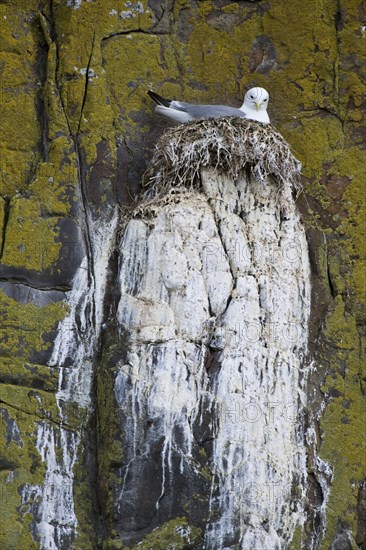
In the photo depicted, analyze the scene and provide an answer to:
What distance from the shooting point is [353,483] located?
26.0 feet

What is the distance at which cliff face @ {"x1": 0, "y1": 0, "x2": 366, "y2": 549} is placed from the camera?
7.56 metres

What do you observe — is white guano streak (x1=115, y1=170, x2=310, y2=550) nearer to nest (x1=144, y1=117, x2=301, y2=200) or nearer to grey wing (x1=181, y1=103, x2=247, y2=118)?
nest (x1=144, y1=117, x2=301, y2=200)

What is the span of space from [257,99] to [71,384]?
2553mm

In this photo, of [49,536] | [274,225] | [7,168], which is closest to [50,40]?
[7,168]

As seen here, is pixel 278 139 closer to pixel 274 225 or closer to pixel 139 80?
pixel 274 225

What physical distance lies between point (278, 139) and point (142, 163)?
1050mm

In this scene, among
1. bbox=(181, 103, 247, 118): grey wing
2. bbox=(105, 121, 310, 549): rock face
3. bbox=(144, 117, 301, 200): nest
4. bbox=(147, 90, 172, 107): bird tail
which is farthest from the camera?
bbox=(147, 90, 172, 107): bird tail

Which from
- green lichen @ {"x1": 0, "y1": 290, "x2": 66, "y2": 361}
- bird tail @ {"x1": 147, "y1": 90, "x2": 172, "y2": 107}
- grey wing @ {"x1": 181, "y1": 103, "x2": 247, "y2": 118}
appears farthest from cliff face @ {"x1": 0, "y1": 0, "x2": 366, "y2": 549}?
grey wing @ {"x1": 181, "y1": 103, "x2": 247, "y2": 118}

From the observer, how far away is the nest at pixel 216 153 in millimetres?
8133

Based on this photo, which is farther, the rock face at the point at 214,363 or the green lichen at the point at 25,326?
the green lichen at the point at 25,326

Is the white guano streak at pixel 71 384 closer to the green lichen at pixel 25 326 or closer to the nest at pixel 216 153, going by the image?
the green lichen at pixel 25 326

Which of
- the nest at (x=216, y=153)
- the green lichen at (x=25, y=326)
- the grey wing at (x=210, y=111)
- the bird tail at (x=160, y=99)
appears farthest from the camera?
the bird tail at (x=160, y=99)

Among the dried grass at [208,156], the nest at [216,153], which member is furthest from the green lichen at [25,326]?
the nest at [216,153]

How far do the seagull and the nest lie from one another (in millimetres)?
104
